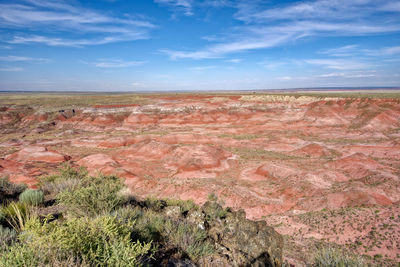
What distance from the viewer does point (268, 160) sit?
26094mm

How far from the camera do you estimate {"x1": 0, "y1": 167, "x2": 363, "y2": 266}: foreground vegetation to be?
3184mm

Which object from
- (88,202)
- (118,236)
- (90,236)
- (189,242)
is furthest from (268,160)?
(90,236)

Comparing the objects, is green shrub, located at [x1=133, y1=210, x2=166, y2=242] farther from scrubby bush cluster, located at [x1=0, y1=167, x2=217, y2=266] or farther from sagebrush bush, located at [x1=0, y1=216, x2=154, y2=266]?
sagebrush bush, located at [x1=0, y1=216, x2=154, y2=266]

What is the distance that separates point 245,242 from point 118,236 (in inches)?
188

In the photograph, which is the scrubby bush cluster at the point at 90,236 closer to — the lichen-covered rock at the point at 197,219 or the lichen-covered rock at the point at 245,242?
the lichen-covered rock at the point at 245,242

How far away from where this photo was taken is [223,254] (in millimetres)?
5766

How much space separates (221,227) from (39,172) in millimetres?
20414

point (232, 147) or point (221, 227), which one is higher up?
point (221, 227)

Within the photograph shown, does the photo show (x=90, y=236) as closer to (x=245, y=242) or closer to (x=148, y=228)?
(x=148, y=228)

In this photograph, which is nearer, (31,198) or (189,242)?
(189,242)

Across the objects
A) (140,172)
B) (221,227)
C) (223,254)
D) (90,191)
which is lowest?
(140,172)

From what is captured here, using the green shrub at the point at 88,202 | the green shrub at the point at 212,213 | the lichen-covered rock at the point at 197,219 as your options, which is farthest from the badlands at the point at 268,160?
the green shrub at the point at 88,202

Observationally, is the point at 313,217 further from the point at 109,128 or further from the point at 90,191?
the point at 109,128

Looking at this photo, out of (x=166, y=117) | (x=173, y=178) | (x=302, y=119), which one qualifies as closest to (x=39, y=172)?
(x=173, y=178)
